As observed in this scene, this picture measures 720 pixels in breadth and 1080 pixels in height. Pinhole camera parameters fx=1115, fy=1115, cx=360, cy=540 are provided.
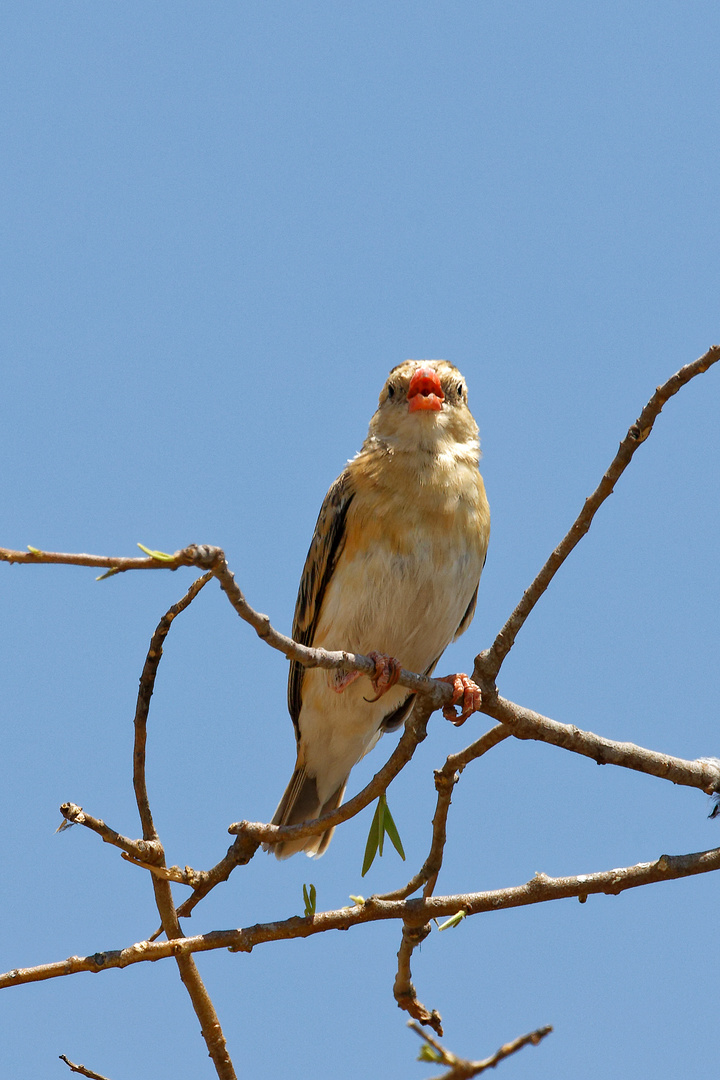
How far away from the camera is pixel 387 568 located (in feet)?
19.4

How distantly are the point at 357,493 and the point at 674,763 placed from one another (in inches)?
90.3

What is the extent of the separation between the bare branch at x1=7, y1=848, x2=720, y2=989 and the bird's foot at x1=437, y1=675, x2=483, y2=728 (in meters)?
0.78

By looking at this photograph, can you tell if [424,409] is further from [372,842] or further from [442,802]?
[442,802]

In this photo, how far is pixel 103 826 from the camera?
13.7 feet

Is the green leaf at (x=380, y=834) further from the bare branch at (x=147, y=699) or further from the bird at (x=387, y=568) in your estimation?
the bare branch at (x=147, y=699)

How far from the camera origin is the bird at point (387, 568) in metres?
5.95

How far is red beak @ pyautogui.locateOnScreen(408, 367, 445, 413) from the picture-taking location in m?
6.30

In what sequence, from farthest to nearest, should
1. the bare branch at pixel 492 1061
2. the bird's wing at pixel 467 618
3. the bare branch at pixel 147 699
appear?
the bird's wing at pixel 467 618, the bare branch at pixel 147 699, the bare branch at pixel 492 1061

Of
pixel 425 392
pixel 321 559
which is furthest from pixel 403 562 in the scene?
pixel 425 392

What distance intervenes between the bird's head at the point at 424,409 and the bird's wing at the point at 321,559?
396mm

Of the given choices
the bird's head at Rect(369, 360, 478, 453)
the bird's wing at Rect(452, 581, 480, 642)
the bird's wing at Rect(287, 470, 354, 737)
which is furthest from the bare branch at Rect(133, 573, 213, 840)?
the bird's wing at Rect(452, 581, 480, 642)

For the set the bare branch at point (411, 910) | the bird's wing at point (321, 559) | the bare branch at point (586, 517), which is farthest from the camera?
the bird's wing at point (321, 559)

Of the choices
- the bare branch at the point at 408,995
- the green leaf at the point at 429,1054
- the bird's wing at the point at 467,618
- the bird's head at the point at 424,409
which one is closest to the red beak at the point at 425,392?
the bird's head at the point at 424,409

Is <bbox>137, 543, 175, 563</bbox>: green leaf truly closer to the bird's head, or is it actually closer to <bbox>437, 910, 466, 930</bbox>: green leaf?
<bbox>437, 910, 466, 930</bbox>: green leaf
